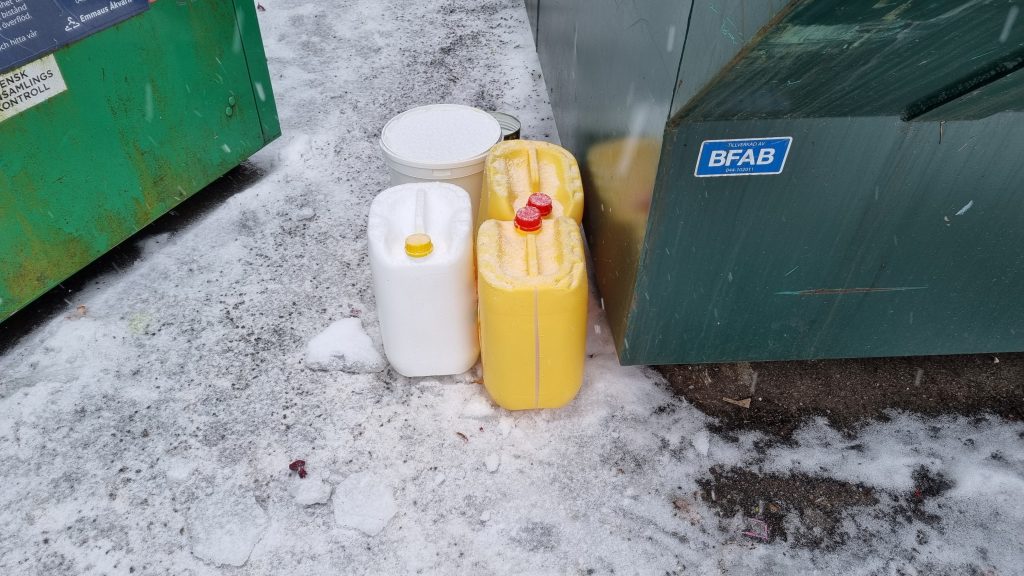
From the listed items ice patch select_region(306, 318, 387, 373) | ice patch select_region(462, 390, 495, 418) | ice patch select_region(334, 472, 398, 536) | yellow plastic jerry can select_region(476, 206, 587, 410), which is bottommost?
ice patch select_region(334, 472, 398, 536)

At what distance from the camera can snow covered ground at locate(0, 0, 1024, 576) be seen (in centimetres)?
209

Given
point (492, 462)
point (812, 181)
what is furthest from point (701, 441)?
point (812, 181)

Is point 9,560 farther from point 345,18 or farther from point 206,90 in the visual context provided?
point 345,18

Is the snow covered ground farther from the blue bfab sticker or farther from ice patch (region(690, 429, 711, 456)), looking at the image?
the blue bfab sticker

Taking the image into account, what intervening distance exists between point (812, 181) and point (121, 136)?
2.69 m

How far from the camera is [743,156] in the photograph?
1832mm

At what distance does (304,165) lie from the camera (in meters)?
3.73

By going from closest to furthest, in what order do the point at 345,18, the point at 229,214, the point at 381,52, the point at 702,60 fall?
1. the point at 702,60
2. the point at 229,214
3. the point at 381,52
4. the point at 345,18

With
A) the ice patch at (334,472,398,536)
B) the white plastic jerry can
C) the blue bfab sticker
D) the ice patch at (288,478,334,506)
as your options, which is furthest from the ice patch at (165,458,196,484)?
the blue bfab sticker

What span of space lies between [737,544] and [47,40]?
2.98m

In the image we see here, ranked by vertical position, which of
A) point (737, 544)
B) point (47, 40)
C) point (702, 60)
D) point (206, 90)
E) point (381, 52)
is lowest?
point (737, 544)

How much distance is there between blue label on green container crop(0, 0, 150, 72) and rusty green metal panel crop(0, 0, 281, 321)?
1.8 inches

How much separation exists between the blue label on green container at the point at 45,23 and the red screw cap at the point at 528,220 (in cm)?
182

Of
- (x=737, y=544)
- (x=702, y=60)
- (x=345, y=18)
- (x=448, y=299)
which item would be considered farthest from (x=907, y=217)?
(x=345, y=18)
